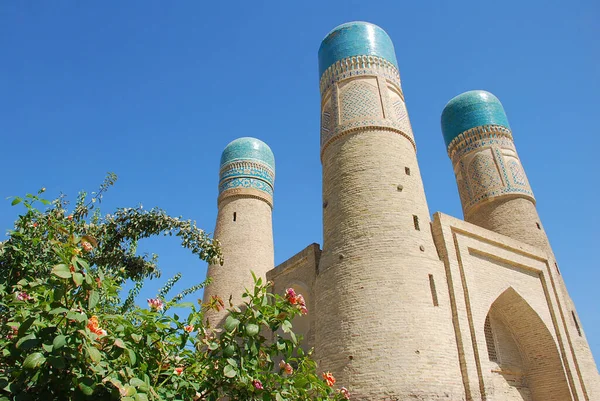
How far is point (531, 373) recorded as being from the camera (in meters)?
9.58

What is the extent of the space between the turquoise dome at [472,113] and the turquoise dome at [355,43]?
3.56 m

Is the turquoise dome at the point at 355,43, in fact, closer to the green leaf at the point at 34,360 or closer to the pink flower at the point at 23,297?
the pink flower at the point at 23,297

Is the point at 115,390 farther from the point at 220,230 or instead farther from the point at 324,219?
the point at 220,230

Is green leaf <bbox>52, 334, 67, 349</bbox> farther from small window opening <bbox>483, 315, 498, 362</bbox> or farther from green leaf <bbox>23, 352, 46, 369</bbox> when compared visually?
small window opening <bbox>483, 315, 498, 362</bbox>

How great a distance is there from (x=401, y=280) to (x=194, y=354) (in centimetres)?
518

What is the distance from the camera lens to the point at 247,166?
14812 millimetres

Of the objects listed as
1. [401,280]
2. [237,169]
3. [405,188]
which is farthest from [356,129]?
[237,169]

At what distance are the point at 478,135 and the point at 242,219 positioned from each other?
7059 millimetres

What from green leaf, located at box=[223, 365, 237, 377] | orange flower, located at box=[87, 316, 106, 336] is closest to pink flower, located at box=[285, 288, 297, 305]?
green leaf, located at box=[223, 365, 237, 377]

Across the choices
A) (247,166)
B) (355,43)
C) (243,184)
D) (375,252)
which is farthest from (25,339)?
(247,166)

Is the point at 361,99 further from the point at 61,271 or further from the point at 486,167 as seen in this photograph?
the point at 61,271

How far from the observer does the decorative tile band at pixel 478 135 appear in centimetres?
1355

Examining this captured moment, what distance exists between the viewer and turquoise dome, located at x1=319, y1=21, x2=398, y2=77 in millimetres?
11109

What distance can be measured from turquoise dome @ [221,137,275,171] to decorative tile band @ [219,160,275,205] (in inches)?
7.3
